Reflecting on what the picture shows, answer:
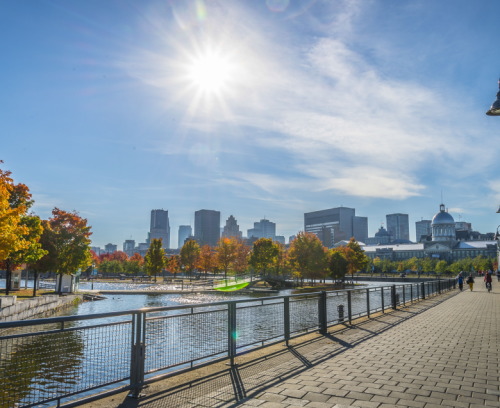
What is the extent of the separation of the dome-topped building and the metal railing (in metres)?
167

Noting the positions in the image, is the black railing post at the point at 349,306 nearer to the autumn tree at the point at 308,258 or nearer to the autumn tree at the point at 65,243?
the autumn tree at the point at 65,243

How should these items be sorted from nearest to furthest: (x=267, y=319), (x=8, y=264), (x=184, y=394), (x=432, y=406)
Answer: (x=432, y=406) < (x=184, y=394) < (x=267, y=319) < (x=8, y=264)

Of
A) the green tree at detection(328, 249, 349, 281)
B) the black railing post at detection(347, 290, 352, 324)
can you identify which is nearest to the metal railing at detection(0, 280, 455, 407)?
the black railing post at detection(347, 290, 352, 324)

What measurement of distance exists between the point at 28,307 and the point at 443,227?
16230cm

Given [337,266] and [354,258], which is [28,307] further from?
[354,258]

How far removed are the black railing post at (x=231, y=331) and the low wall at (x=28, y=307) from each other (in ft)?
59.5

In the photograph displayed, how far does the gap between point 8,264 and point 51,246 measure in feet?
23.3

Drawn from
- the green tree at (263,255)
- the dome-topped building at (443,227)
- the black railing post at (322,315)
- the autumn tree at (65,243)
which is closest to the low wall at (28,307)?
the autumn tree at (65,243)

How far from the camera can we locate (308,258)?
6397cm

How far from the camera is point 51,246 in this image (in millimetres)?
42375

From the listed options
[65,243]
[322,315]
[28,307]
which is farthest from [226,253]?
[322,315]

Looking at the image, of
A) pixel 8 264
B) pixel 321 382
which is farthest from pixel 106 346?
pixel 8 264

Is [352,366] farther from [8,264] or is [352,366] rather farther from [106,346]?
[8,264]

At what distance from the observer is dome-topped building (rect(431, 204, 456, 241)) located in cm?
16062
